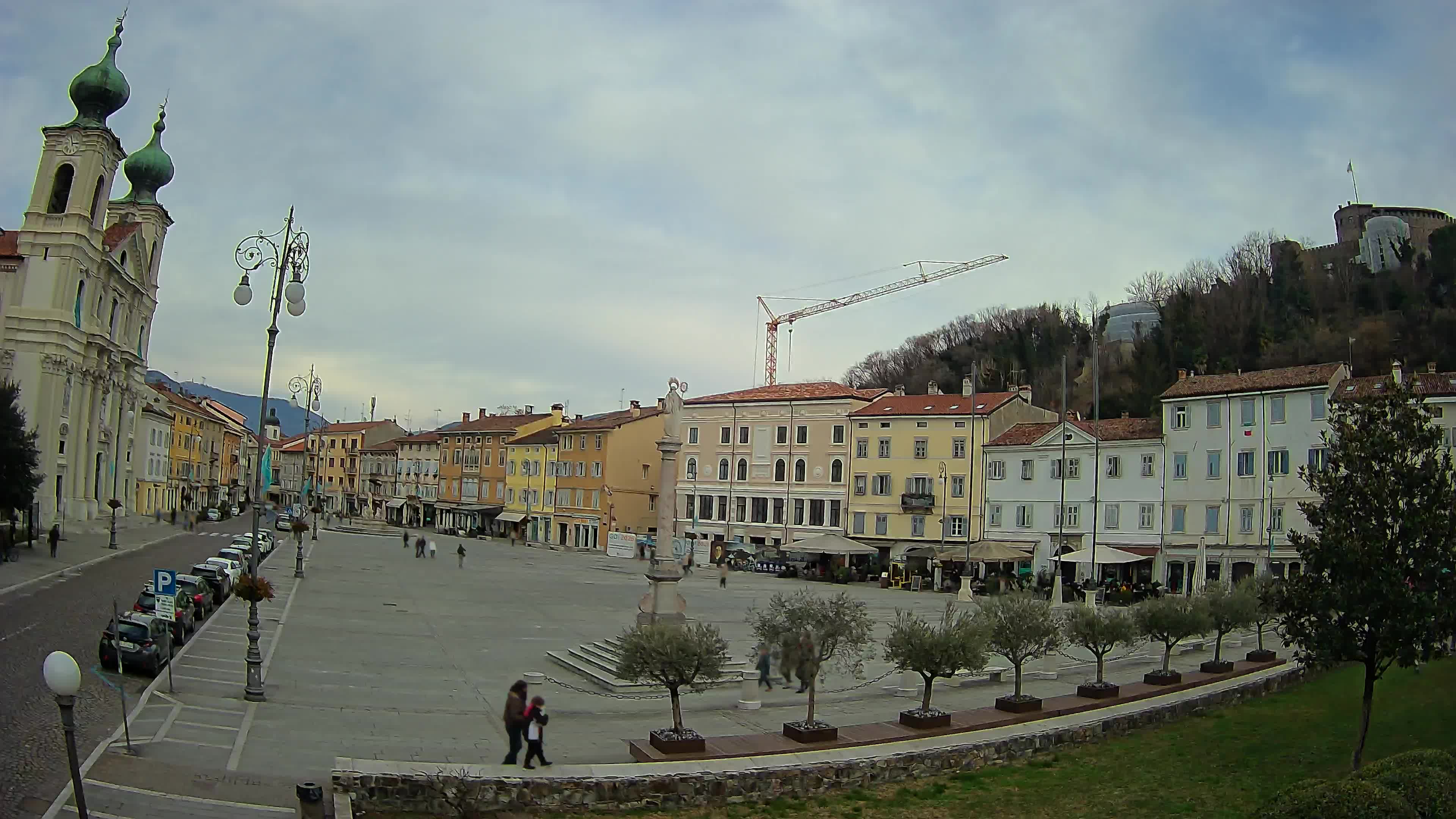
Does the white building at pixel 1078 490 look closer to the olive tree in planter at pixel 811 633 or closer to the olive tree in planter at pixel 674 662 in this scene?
the olive tree in planter at pixel 811 633

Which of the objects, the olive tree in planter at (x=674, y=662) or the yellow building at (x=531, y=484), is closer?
the olive tree in planter at (x=674, y=662)

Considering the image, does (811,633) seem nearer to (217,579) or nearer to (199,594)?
(199,594)

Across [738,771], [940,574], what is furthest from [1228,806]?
[940,574]

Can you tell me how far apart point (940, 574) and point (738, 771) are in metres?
43.9

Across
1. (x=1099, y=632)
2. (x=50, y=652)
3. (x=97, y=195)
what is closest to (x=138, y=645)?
(x=50, y=652)

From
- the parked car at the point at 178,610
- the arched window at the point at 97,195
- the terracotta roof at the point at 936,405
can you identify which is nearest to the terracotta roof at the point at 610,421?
the terracotta roof at the point at 936,405

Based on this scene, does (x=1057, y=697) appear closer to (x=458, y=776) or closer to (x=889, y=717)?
(x=889, y=717)

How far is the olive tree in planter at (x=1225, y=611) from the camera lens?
2488 cm

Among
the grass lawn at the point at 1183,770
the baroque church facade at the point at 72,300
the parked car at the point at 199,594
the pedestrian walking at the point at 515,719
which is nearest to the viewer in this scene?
the grass lawn at the point at 1183,770

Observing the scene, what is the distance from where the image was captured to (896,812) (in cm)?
1395

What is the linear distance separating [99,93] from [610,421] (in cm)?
4205

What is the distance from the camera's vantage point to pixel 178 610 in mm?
24797

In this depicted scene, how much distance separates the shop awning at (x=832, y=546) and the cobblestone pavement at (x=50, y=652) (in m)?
31.2

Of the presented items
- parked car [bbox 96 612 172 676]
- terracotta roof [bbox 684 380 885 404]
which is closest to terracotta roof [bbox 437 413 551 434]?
terracotta roof [bbox 684 380 885 404]
